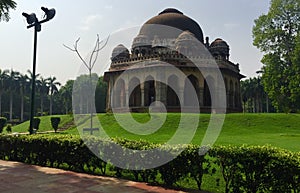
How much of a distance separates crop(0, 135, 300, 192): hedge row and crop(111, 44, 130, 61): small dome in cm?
2682

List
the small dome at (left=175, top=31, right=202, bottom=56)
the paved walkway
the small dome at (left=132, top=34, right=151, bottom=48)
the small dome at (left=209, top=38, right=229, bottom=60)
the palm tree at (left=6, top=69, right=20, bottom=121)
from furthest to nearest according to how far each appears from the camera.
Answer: the palm tree at (left=6, top=69, right=20, bottom=121) → the small dome at (left=209, top=38, right=229, bottom=60) → the small dome at (left=132, top=34, right=151, bottom=48) → the small dome at (left=175, top=31, right=202, bottom=56) → the paved walkway

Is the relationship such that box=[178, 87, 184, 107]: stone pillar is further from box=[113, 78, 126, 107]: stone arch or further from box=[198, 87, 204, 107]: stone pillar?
box=[113, 78, 126, 107]: stone arch

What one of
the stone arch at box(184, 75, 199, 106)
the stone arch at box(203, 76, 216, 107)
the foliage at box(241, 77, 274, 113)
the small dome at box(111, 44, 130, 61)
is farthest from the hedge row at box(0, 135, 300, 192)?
the foliage at box(241, 77, 274, 113)

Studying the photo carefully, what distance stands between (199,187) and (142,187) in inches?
42.8

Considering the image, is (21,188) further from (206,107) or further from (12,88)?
(12,88)

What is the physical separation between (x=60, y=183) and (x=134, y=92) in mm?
27437

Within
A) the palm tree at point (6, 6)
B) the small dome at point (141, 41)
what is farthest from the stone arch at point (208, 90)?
the palm tree at point (6, 6)

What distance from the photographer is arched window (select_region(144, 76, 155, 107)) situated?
1196 inches

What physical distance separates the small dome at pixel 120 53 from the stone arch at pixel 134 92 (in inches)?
158

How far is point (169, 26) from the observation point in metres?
35.8

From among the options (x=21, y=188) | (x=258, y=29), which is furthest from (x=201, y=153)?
(x=258, y=29)

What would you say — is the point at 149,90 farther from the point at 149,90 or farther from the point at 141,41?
the point at 141,41

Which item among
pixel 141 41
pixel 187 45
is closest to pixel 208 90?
pixel 187 45

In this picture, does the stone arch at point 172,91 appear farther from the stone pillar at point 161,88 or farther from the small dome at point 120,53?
the small dome at point 120,53
